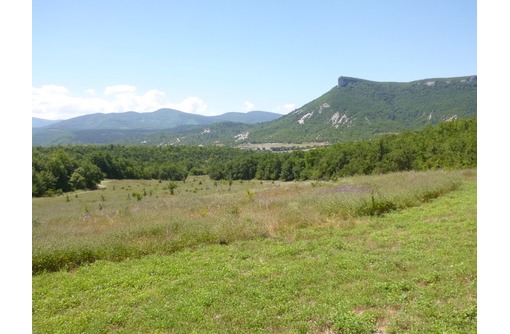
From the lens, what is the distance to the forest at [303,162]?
39.2 metres

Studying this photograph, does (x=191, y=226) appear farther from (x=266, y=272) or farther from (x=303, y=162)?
(x=303, y=162)

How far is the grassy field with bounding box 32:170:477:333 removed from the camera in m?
5.16

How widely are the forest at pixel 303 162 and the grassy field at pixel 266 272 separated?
1061 inches

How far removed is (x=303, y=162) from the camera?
222ft

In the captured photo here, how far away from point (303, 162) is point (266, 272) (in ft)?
201

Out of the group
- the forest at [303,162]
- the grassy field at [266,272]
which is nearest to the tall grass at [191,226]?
the grassy field at [266,272]

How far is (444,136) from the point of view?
4309 centimetres

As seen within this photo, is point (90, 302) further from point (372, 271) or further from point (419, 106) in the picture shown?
point (419, 106)

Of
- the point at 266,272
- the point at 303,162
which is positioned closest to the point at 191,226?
the point at 266,272

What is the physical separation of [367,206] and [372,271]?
621 centimetres
